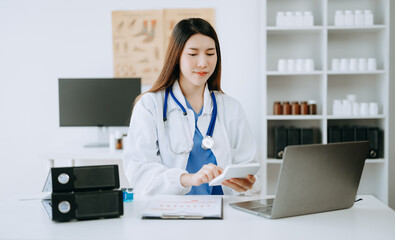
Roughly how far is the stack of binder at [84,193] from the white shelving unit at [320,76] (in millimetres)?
2292

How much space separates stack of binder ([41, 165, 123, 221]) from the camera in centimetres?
119

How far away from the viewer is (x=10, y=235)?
109 centimetres

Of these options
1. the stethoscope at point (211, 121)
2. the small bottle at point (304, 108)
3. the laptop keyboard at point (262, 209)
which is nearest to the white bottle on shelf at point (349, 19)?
the small bottle at point (304, 108)

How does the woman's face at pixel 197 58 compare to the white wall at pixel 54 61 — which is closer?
the woman's face at pixel 197 58

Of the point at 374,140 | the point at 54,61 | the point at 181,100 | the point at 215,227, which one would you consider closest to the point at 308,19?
the point at 374,140

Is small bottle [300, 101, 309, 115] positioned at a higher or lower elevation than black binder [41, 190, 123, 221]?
higher

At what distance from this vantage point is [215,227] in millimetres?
1137

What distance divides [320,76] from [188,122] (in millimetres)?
2021

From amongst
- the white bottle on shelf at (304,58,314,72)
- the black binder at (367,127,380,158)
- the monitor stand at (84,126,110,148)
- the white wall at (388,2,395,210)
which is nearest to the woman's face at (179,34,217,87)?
the white bottle on shelf at (304,58,314,72)

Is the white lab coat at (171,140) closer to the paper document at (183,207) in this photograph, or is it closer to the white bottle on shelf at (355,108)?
the paper document at (183,207)

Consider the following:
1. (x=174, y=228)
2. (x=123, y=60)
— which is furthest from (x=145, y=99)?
(x=123, y=60)

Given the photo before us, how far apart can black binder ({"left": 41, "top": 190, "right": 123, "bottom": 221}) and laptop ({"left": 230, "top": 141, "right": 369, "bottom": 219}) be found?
1.27 ft

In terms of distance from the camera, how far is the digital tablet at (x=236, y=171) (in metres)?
1.23

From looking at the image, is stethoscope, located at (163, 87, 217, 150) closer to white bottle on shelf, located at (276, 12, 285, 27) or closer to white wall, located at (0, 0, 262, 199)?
white bottle on shelf, located at (276, 12, 285, 27)
